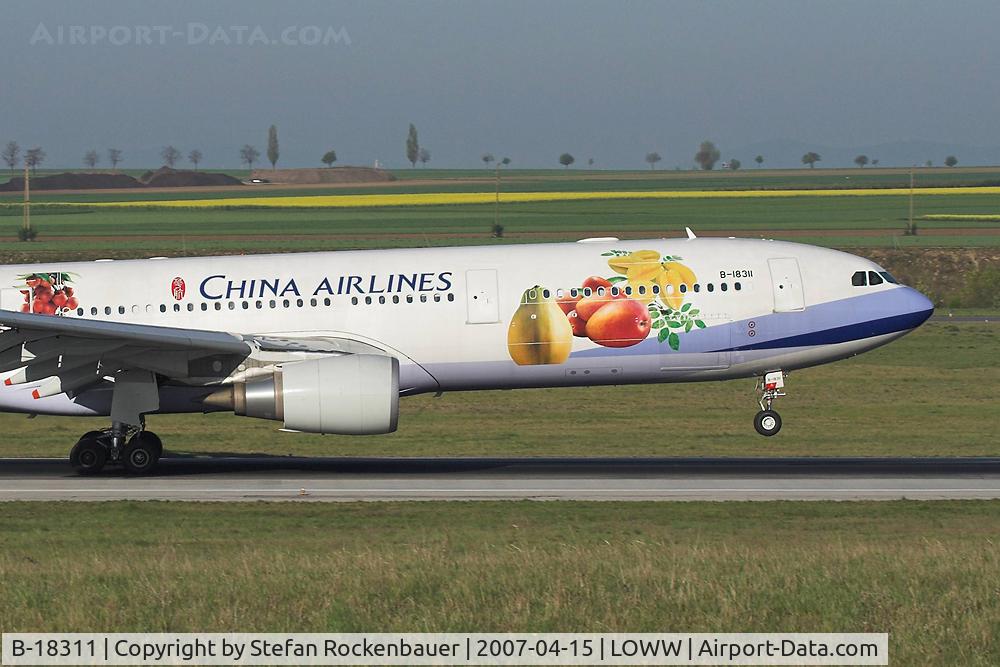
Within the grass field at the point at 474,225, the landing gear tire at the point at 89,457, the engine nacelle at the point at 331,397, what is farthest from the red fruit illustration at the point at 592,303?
the grass field at the point at 474,225

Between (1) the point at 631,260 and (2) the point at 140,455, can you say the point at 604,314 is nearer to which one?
(1) the point at 631,260

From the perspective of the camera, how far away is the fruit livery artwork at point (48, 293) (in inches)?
1219

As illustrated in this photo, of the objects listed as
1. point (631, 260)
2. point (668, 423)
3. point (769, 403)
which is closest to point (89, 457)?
point (631, 260)

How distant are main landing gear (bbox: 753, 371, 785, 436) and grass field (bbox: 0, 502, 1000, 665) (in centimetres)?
814

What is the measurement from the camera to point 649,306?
100 feet

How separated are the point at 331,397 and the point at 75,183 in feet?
523

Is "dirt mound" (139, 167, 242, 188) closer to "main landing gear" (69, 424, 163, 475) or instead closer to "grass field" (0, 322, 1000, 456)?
"grass field" (0, 322, 1000, 456)

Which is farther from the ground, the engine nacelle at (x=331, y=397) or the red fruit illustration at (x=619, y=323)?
the red fruit illustration at (x=619, y=323)

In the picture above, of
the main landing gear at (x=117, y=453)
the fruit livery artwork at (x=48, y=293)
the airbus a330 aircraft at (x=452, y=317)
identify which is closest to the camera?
the airbus a330 aircraft at (x=452, y=317)

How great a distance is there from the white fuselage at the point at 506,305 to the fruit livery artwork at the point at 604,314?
0.04 metres

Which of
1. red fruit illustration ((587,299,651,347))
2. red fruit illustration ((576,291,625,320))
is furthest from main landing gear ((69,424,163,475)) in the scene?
red fruit illustration ((587,299,651,347))

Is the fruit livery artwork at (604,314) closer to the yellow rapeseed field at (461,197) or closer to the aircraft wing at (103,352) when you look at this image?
the aircraft wing at (103,352)

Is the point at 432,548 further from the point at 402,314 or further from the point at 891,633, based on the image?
the point at 402,314

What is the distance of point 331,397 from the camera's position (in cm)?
2795
